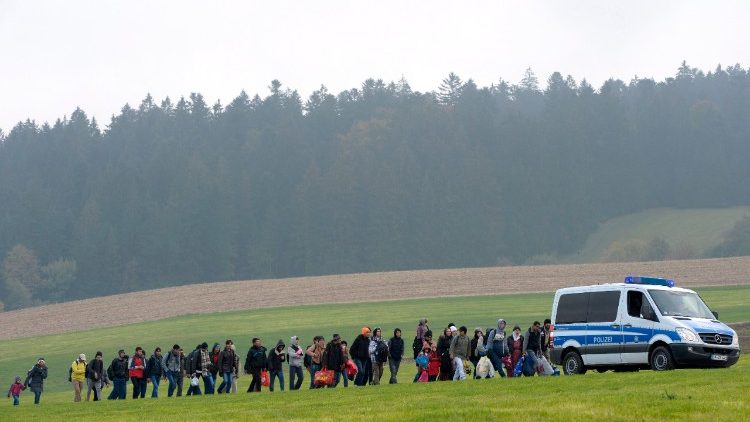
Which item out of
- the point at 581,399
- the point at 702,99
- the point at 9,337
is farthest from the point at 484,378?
the point at 702,99

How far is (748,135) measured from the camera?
16712cm

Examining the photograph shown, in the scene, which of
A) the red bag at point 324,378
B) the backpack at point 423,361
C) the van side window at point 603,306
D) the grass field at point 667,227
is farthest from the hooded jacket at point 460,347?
the grass field at point 667,227

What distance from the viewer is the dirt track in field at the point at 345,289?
245 ft

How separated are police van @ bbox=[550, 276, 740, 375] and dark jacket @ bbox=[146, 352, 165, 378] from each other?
37.0 feet

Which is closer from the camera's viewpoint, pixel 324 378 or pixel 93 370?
pixel 324 378

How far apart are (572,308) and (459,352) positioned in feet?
10.5

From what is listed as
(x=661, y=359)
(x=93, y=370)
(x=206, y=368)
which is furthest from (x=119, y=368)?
(x=661, y=359)

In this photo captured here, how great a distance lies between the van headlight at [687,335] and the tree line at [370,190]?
4475 inches

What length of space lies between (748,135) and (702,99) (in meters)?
21.5

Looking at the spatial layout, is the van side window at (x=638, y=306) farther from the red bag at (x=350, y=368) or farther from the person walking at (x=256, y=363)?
the person walking at (x=256, y=363)

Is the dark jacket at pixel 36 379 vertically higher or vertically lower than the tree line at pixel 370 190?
lower

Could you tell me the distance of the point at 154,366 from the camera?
113 feet

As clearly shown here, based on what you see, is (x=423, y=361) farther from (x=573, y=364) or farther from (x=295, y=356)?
(x=573, y=364)

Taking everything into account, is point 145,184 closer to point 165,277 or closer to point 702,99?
point 165,277
